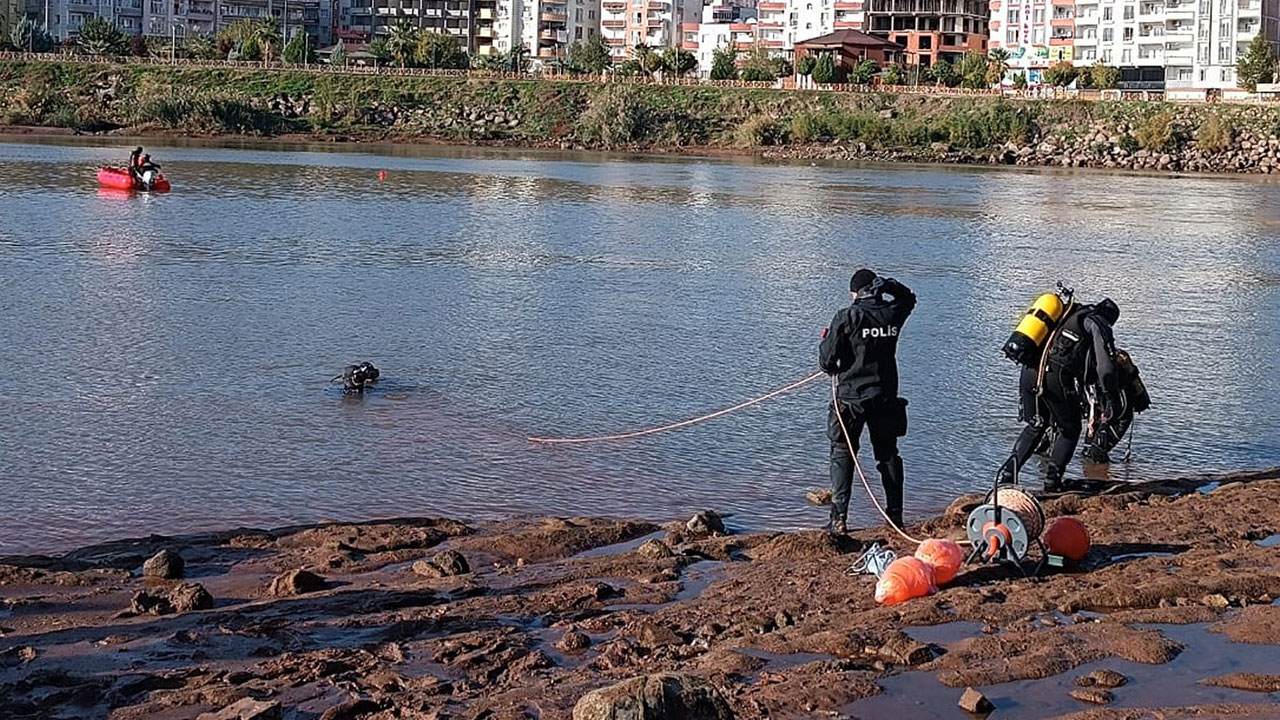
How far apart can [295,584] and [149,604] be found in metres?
0.79

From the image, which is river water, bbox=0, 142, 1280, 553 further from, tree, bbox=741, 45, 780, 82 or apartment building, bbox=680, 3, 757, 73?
apartment building, bbox=680, 3, 757, 73

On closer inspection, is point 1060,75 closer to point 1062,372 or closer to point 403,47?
point 403,47

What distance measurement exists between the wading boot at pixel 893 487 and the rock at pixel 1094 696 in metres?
3.62

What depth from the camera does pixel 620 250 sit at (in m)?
31.3

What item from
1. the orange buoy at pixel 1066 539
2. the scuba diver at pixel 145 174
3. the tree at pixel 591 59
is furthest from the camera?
the tree at pixel 591 59

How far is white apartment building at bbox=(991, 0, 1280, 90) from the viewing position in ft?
350

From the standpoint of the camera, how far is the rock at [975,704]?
693 centimetres

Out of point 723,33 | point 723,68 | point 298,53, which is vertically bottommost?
point 723,68

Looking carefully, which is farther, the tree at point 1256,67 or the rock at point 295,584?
the tree at point 1256,67

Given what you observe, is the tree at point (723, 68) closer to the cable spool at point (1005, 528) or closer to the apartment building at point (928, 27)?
the apartment building at point (928, 27)

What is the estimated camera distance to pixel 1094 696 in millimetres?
7070

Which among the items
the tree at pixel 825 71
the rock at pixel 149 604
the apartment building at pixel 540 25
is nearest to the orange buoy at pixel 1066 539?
the rock at pixel 149 604

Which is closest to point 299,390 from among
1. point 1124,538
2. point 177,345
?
point 177,345

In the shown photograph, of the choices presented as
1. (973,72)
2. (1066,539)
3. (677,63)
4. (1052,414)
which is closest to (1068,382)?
(1052,414)
